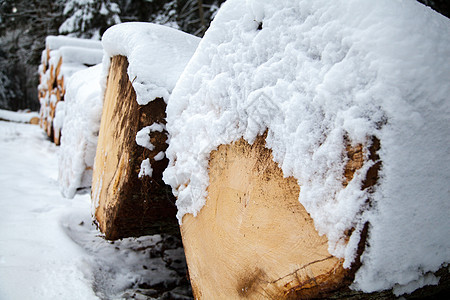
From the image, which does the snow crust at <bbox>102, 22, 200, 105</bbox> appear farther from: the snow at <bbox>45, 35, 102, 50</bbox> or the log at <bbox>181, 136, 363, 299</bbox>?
the snow at <bbox>45, 35, 102, 50</bbox>

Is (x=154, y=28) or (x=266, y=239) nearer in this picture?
(x=266, y=239)

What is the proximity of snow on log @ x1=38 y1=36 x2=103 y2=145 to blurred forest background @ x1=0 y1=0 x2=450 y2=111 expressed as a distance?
3549 millimetres

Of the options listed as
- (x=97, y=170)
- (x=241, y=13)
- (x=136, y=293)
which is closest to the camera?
(x=241, y=13)

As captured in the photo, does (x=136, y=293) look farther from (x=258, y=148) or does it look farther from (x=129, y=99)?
(x=258, y=148)

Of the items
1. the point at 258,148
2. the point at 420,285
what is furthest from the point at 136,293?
the point at 420,285

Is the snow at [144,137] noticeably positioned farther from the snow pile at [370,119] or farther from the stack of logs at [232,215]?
the snow pile at [370,119]

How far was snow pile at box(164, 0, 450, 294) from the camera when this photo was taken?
0.57 m

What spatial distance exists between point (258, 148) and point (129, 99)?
793 millimetres

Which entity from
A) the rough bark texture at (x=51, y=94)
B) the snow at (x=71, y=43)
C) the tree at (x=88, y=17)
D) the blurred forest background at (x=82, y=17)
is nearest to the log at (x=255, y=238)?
the rough bark texture at (x=51, y=94)

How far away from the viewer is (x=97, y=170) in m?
1.77

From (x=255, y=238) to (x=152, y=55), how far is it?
93 centimetres

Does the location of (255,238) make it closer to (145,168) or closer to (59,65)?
(145,168)

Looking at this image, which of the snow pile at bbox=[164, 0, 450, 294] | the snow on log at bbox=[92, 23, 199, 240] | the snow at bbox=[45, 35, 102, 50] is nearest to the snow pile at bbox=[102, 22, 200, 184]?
the snow on log at bbox=[92, 23, 199, 240]

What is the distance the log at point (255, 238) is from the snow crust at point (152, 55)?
0.45 m
